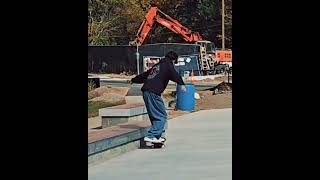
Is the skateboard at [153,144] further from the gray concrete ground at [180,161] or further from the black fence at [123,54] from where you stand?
the black fence at [123,54]

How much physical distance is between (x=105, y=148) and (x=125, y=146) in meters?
0.79

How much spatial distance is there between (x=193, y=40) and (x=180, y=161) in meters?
33.0

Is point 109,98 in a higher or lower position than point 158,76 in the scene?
lower

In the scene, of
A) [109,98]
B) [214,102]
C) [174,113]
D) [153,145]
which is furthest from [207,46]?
[153,145]

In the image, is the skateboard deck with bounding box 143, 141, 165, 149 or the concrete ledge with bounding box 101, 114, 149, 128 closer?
the skateboard deck with bounding box 143, 141, 165, 149

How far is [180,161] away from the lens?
24.9 ft

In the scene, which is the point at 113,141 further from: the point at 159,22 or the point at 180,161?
the point at 159,22

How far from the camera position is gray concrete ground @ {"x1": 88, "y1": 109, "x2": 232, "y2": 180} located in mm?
6590

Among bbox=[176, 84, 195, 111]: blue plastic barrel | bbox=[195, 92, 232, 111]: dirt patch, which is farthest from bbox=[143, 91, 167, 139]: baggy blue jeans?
bbox=[195, 92, 232, 111]: dirt patch

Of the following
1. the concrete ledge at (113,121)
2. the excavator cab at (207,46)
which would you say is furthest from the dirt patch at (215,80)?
the concrete ledge at (113,121)

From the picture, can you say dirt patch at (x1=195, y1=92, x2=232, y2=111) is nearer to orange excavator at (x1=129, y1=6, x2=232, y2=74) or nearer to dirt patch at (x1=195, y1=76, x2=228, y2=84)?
dirt patch at (x1=195, y1=76, x2=228, y2=84)

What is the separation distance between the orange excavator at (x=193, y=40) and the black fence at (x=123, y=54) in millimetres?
654
